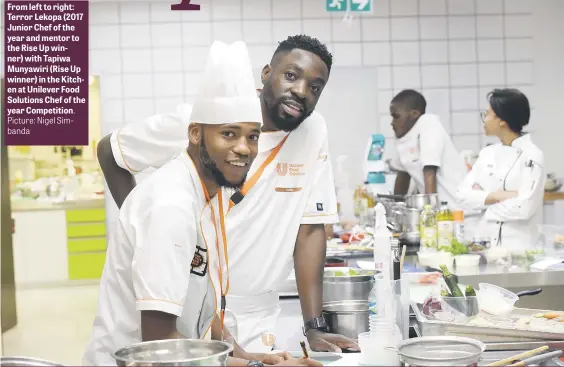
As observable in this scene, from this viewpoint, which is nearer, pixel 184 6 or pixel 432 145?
pixel 184 6

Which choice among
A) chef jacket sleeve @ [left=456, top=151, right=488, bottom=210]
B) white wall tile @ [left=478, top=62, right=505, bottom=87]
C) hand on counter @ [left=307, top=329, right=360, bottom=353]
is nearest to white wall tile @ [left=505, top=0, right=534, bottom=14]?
white wall tile @ [left=478, top=62, right=505, bottom=87]

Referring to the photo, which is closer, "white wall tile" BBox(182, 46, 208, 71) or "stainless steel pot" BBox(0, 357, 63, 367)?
"stainless steel pot" BBox(0, 357, 63, 367)

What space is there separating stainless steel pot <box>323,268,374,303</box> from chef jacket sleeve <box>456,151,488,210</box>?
5.02 feet

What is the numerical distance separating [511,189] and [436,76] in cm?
200

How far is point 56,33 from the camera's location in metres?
2.54

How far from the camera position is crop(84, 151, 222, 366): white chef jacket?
159 cm

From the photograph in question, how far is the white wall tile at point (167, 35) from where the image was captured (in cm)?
527

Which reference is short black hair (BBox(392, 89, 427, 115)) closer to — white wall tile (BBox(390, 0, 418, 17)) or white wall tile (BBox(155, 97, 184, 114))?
white wall tile (BBox(390, 0, 418, 17))

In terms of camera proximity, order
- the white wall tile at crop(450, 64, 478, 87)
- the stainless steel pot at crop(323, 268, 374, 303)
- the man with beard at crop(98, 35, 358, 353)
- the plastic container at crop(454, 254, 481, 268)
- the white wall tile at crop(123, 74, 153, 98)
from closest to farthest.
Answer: the stainless steel pot at crop(323, 268, 374, 303) → the man with beard at crop(98, 35, 358, 353) → the plastic container at crop(454, 254, 481, 268) → the white wall tile at crop(123, 74, 153, 98) → the white wall tile at crop(450, 64, 478, 87)

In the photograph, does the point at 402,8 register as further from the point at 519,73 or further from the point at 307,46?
the point at 307,46

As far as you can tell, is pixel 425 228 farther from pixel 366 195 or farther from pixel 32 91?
pixel 32 91

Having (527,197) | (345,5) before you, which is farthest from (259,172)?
(527,197)

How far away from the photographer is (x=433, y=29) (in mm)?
5520

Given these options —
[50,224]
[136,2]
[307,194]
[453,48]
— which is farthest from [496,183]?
[50,224]
